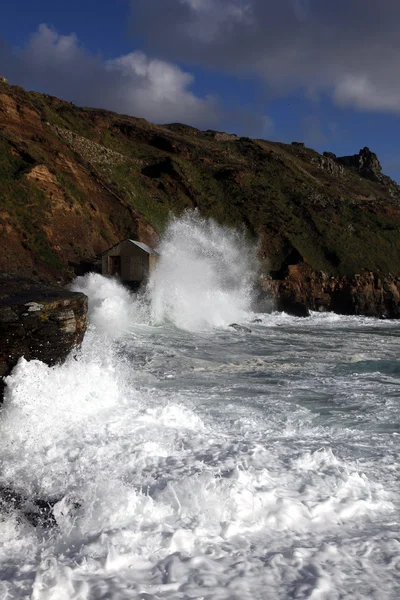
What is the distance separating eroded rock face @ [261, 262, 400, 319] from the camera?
34.1 m

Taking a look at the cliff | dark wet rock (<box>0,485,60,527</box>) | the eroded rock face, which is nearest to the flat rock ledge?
dark wet rock (<box>0,485,60,527</box>)

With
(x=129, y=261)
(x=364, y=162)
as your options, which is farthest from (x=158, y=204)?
(x=364, y=162)

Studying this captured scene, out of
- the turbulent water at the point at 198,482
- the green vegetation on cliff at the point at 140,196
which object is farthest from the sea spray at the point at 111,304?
the turbulent water at the point at 198,482

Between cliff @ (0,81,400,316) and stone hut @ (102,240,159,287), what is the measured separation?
1.49 meters

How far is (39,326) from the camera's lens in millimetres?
7625

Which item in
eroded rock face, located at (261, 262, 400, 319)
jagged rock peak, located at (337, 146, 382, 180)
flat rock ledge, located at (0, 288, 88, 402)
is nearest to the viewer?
flat rock ledge, located at (0, 288, 88, 402)

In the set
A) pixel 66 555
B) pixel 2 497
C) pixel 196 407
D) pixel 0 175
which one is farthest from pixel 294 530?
pixel 0 175

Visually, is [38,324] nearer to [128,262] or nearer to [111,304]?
[111,304]

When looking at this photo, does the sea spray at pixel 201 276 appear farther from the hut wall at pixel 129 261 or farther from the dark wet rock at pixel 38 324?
the dark wet rock at pixel 38 324

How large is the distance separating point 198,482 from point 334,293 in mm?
32121

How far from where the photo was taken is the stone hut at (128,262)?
82.2ft

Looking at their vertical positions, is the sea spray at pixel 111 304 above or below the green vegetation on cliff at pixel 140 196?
below

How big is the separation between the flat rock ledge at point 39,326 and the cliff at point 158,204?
13713mm

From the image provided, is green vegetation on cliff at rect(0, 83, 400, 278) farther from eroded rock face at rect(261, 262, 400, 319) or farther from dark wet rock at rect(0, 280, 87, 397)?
dark wet rock at rect(0, 280, 87, 397)
